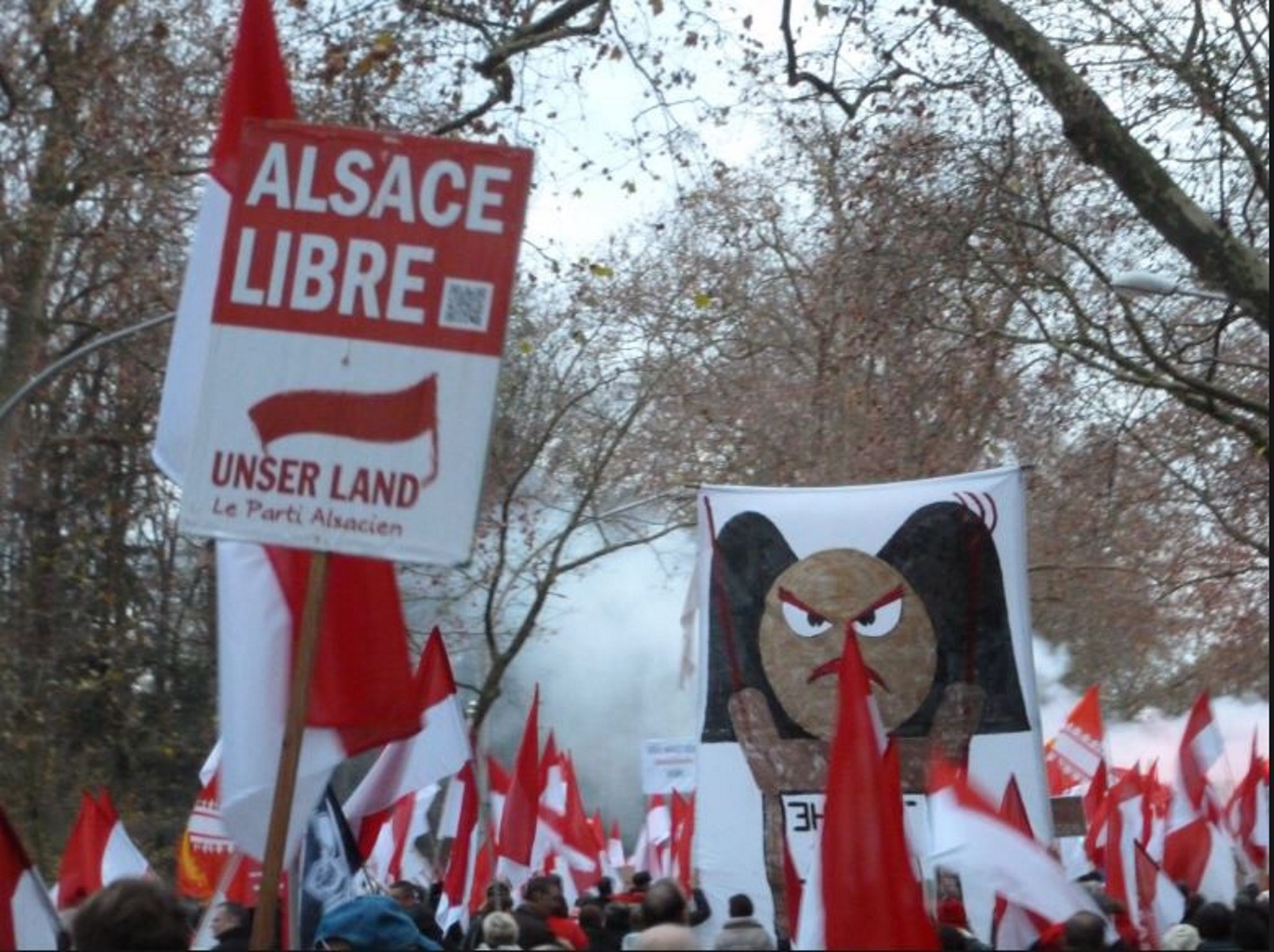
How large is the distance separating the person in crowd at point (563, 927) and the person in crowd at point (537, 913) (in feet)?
0.09

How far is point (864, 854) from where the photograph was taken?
7.31 metres

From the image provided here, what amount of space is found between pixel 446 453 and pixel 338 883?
3320 mm

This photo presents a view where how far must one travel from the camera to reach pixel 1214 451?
77.9 ft

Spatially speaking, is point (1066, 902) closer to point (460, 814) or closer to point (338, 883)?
point (338, 883)

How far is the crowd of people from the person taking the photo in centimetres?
579

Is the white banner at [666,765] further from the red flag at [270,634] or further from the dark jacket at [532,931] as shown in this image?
the red flag at [270,634]

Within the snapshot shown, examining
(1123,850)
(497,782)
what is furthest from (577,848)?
(1123,850)

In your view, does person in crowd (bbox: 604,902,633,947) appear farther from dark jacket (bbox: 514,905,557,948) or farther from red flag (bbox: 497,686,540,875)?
dark jacket (bbox: 514,905,557,948)

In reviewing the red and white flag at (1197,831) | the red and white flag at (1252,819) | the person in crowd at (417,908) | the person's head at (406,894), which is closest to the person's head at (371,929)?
the person in crowd at (417,908)

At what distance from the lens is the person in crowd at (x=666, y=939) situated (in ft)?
20.4

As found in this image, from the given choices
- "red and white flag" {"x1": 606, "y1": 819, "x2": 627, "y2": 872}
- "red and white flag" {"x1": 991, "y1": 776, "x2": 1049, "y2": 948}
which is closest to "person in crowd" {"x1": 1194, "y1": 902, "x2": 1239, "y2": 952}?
"red and white flag" {"x1": 991, "y1": 776, "x2": 1049, "y2": 948}

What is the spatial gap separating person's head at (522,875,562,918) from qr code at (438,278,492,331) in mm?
3990

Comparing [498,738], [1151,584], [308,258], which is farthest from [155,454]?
[498,738]

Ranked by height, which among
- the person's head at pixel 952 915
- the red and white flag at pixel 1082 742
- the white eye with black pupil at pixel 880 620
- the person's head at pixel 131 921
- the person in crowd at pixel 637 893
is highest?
the red and white flag at pixel 1082 742
